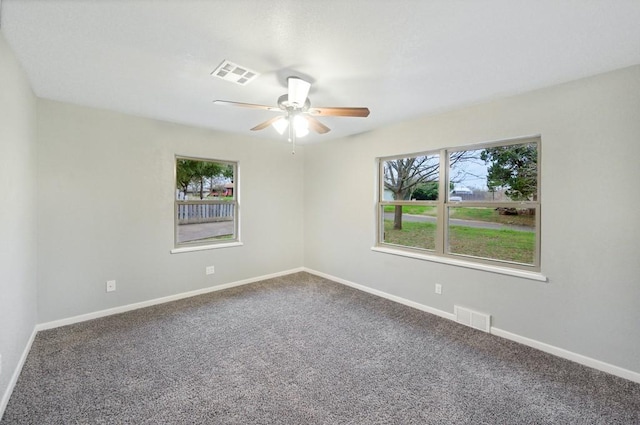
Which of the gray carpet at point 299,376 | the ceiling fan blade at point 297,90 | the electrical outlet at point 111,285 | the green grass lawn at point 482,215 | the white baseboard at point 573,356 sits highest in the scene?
the ceiling fan blade at point 297,90

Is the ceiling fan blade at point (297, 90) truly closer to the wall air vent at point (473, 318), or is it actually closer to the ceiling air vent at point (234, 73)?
the ceiling air vent at point (234, 73)

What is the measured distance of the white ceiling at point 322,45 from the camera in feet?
5.06

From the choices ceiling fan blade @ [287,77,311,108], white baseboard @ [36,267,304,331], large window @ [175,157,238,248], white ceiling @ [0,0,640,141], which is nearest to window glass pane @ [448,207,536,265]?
white ceiling @ [0,0,640,141]

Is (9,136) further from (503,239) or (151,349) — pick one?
(503,239)

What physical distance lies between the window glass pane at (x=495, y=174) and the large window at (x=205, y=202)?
320cm

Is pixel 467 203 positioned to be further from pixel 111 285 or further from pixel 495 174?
pixel 111 285

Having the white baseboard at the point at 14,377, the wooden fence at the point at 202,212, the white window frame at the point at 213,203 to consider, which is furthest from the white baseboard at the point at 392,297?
the white baseboard at the point at 14,377

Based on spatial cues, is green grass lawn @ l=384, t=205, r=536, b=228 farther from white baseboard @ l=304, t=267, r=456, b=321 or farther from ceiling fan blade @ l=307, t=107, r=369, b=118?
ceiling fan blade @ l=307, t=107, r=369, b=118

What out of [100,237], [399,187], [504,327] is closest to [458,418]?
[504,327]

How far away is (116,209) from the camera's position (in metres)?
3.31

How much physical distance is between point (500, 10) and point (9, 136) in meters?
3.27

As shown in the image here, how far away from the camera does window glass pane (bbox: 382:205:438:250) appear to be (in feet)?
12.5

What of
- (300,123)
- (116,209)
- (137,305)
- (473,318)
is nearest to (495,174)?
(473,318)

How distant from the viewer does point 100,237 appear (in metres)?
3.21
